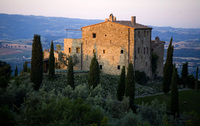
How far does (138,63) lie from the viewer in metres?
42.0

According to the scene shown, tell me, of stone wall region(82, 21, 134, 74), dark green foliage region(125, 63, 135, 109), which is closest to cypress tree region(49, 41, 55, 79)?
stone wall region(82, 21, 134, 74)

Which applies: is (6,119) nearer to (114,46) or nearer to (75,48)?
(114,46)

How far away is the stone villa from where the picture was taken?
134 feet

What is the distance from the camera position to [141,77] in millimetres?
42281

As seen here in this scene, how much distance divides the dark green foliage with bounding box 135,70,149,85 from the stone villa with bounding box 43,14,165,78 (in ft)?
2.56

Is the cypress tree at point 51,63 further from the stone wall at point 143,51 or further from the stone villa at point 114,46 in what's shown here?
the stone wall at point 143,51

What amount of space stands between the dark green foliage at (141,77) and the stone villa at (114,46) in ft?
2.56

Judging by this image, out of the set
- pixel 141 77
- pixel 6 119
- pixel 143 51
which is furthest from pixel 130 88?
pixel 143 51

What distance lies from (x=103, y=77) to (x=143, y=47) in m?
8.76

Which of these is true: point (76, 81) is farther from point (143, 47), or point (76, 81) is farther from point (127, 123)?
point (127, 123)

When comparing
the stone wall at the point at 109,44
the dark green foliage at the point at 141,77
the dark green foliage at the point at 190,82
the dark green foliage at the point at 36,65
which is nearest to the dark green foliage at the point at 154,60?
the dark green foliage at the point at 141,77

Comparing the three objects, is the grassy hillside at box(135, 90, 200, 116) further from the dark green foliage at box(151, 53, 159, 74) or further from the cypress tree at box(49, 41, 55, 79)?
the cypress tree at box(49, 41, 55, 79)

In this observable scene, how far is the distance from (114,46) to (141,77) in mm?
6829

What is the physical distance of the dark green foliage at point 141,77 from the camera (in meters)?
41.7
